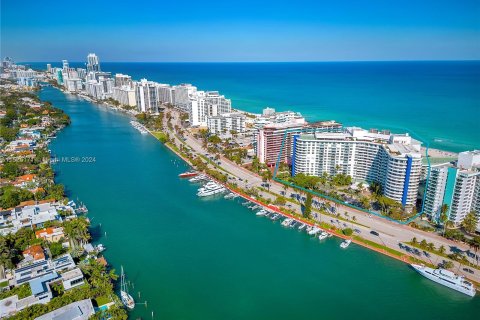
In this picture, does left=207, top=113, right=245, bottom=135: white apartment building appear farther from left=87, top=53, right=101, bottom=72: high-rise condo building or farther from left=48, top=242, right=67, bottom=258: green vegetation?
left=87, top=53, right=101, bottom=72: high-rise condo building

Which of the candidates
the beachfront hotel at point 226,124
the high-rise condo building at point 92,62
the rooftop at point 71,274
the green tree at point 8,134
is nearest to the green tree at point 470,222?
the rooftop at point 71,274

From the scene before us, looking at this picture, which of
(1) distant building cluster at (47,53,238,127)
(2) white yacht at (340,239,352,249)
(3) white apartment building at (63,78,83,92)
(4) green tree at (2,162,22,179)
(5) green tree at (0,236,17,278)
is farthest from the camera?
(3) white apartment building at (63,78,83,92)

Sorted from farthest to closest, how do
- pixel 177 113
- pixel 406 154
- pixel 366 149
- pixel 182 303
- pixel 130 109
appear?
pixel 130 109
pixel 177 113
pixel 366 149
pixel 406 154
pixel 182 303

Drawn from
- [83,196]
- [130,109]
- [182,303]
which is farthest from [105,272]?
[130,109]

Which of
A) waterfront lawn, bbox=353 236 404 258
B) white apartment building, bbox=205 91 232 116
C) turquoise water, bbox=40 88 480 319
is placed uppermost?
white apartment building, bbox=205 91 232 116

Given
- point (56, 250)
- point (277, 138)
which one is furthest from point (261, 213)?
point (56, 250)

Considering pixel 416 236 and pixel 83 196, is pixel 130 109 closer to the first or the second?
pixel 83 196

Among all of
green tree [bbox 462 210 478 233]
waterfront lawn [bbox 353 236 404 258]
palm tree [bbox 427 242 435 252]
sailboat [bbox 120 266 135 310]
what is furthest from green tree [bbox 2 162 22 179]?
green tree [bbox 462 210 478 233]
